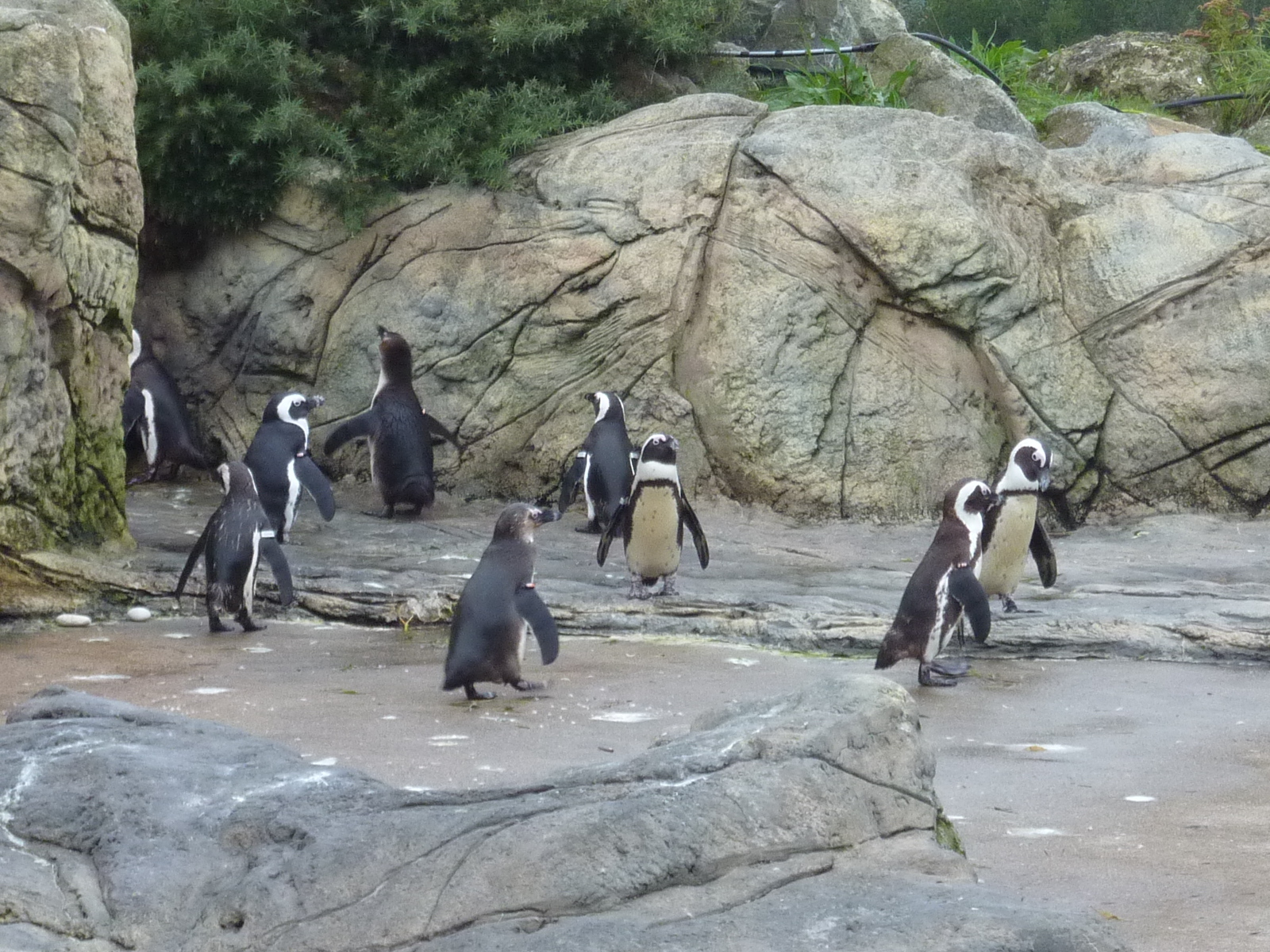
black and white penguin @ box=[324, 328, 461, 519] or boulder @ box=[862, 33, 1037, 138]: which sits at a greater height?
boulder @ box=[862, 33, 1037, 138]

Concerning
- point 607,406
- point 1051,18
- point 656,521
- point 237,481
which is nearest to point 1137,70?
point 1051,18

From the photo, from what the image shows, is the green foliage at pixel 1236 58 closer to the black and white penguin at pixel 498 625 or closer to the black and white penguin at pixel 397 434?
the black and white penguin at pixel 397 434

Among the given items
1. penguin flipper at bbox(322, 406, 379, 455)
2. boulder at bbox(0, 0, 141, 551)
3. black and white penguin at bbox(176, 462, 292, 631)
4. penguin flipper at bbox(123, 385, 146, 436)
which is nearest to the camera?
black and white penguin at bbox(176, 462, 292, 631)

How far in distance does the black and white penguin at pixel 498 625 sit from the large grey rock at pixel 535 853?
89.5 inches

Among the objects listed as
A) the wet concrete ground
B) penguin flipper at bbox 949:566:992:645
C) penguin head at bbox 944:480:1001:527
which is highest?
penguin head at bbox 944:480:1001:527

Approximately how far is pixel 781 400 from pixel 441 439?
2080mm

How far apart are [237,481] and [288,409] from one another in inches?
82.3

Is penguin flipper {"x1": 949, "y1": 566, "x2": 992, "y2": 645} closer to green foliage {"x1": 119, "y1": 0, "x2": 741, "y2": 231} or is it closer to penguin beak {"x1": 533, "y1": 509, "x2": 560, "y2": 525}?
penguin beak {"x1": 533, "y1": 509, "x2": 560, "y2": 525}

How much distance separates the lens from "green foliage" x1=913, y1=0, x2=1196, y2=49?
17.7 m

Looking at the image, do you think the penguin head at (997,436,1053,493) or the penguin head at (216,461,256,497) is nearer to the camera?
the penguin head at (216,461,256,497)

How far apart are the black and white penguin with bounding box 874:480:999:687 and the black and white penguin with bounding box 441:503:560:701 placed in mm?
1266

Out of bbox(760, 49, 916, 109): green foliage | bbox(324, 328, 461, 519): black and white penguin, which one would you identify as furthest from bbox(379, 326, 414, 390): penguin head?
bbox(760, 49, 916, 109): green foliage

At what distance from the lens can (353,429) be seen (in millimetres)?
9625

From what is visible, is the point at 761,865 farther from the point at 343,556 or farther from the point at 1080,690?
the point at 343,556
